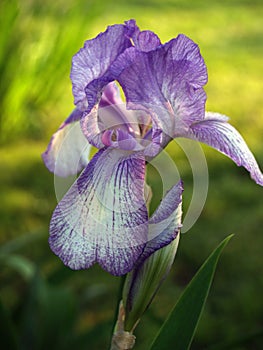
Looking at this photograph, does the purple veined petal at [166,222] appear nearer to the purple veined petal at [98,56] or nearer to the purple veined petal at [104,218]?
the purple veined petal at [104,218]

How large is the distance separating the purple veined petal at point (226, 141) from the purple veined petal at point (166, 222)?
0.08 m

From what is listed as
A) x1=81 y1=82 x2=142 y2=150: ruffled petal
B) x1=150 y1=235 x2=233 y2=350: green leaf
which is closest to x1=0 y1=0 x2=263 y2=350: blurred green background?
x1=150 y1=235 x2=233 y2=350: green leaf

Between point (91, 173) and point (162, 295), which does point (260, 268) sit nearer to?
point (162, 295)

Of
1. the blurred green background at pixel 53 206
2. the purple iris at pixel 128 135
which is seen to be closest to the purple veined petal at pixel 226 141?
the purple iris at pixel 128 135

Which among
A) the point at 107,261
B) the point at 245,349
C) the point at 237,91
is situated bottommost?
the point at 245,349

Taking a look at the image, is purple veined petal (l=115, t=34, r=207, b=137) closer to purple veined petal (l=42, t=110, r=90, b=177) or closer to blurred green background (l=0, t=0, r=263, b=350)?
purple veined petal (l=42, t=110, r=90, b=177)

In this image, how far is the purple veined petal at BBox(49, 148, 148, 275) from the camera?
732mm

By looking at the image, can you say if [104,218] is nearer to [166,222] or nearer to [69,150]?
[166,222]

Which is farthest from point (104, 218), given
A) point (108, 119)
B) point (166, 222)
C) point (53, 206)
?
point (53, 206)

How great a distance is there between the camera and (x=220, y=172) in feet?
11.1

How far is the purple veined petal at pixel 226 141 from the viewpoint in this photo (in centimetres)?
81

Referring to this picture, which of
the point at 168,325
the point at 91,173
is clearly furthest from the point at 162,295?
the point at 91,173

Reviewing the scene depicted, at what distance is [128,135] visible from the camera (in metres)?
0.83

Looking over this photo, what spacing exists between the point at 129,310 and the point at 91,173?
19 cm
